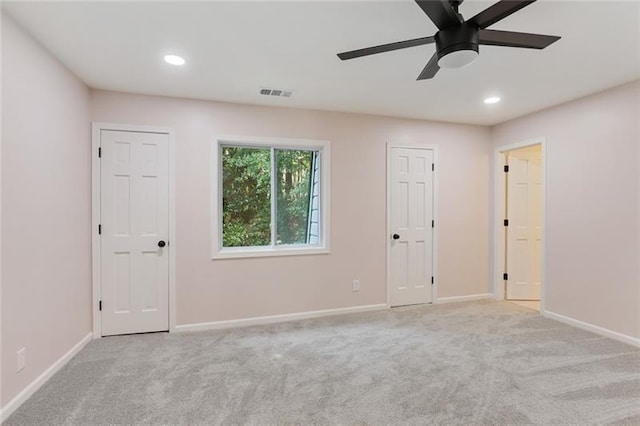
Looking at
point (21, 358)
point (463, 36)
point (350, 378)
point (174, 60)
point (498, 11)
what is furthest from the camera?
point (174, 60)

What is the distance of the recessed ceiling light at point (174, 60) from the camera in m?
2.51

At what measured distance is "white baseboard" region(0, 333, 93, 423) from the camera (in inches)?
78.0

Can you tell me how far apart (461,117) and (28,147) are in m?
4.32

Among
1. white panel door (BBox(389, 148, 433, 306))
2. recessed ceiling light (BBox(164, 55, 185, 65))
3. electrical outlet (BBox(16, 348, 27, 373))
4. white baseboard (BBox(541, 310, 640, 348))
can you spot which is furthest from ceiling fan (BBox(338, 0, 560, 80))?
white baseboard (BBox(541, 310, 640, 348))

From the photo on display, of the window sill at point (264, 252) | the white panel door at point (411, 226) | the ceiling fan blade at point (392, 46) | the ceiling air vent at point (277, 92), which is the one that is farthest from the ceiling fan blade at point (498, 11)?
the window sill at point (264, 252)

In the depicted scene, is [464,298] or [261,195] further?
[464,298]

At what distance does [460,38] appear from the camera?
67.1 inches

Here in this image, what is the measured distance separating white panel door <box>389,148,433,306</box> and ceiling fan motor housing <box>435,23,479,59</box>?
7.97ft

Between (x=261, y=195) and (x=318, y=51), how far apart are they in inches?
72.9

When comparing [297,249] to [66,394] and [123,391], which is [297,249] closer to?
[123,391]

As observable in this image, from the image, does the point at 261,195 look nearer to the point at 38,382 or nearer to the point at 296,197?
the point at 296,197

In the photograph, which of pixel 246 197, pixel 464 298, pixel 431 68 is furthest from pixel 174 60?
pixel 464 298

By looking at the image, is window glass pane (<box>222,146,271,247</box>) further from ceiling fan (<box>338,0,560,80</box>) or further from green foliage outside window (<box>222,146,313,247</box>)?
ceiling fan (<box>338,0,560,80</box>)

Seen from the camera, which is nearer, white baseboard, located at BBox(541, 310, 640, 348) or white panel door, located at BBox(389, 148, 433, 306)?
white baseboard, located at BBox(541, 310, 640, 348)
